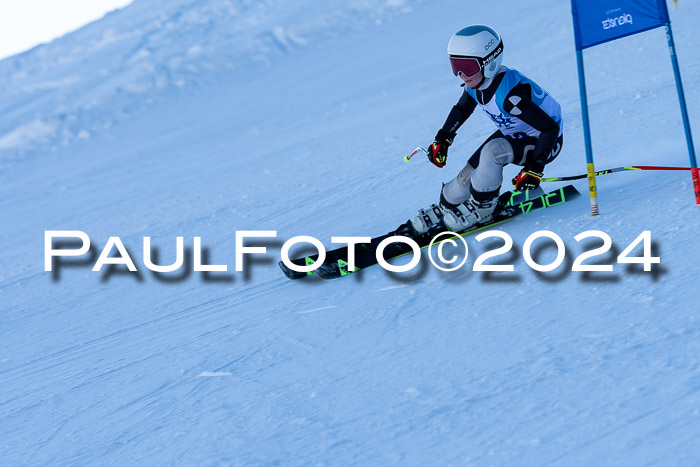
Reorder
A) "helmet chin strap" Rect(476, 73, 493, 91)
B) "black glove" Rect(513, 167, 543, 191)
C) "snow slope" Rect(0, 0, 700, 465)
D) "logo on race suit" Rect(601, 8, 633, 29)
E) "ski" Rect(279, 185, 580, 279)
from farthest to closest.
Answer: "ski" Rect(279, 185, 580, 279) < "helmet chin strap" Rect(476, 73, 493, 91) < "black glove" Rect(513, 167, 543, 191) < "logo on race suit" Rect(601, 8, 633, 29) < "snow slope" Rect(0, 0, 700, 465)

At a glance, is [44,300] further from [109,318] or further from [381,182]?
[381,182]

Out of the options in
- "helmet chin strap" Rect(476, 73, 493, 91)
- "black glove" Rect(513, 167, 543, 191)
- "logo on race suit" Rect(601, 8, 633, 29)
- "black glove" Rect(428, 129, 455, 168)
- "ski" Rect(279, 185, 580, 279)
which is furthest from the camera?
"black glove" Rect(428, 129, 455, 168)

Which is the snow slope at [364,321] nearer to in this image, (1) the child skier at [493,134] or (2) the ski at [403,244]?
(2) the ski at [403,244]

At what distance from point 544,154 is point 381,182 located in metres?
2.95

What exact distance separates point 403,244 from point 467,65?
4.20 ft

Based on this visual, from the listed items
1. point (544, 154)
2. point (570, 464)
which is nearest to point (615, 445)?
point (570, 464)

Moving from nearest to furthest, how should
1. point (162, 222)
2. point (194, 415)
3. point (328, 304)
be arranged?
point (194, 415) < point (328, 304) < point (162, 222)

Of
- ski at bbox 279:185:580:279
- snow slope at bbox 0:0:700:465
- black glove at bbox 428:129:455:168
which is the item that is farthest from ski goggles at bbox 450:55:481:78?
snow slope at bbox 0:0:700:465

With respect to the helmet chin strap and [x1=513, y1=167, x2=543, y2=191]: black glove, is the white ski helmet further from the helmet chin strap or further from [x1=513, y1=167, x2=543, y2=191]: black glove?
[x1=513, y1=167, x2=543, y2=191]: black glove

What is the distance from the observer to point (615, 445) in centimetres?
224

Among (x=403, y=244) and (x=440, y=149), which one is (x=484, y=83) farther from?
(x=403, y=244)

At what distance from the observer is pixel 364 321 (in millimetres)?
3764

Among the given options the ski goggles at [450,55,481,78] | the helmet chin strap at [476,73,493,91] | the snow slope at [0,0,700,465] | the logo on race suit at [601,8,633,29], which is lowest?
the snow slope at [0,0,700,465]

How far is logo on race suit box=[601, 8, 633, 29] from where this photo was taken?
4.04 meters
